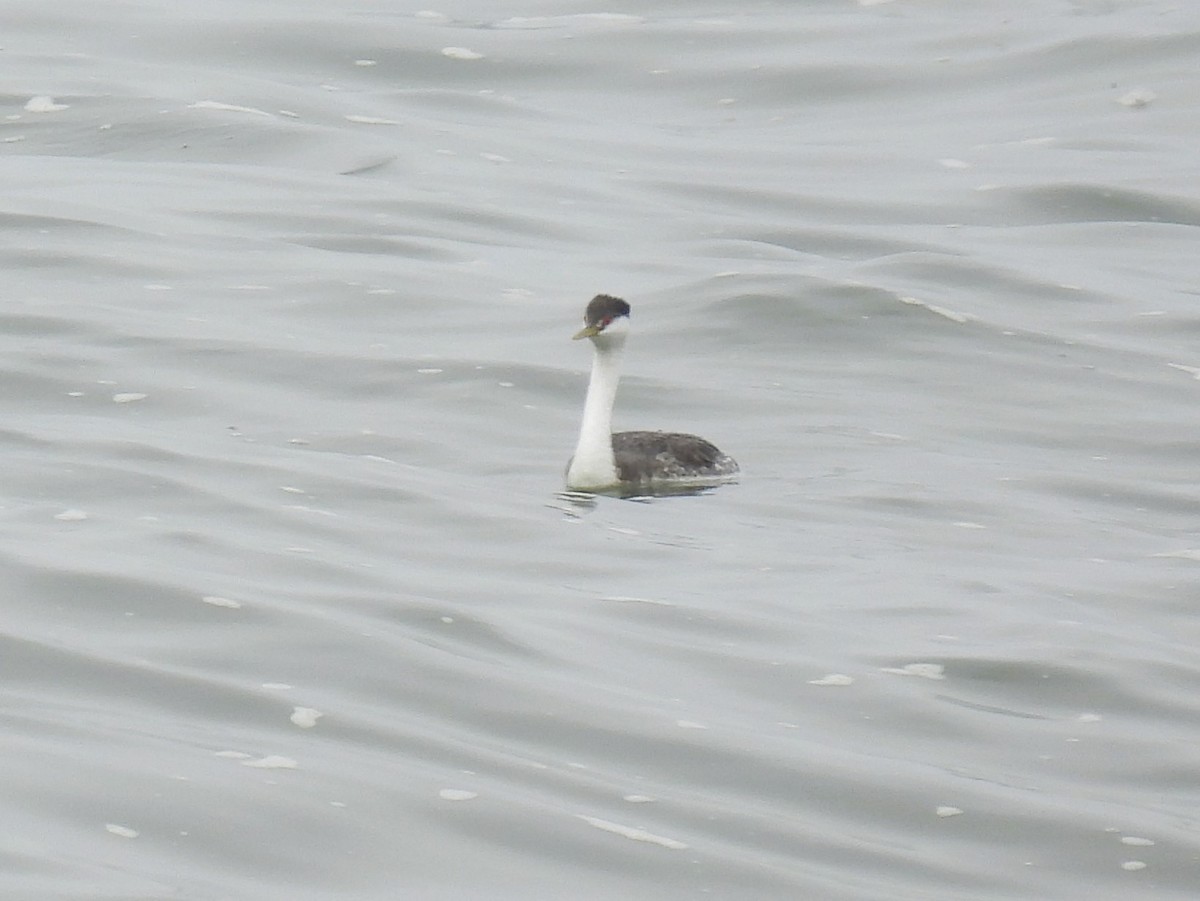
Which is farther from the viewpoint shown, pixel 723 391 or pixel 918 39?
pixel 918 39

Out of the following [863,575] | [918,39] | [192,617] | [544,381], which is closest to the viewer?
[192,617]

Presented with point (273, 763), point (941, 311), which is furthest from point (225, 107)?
point (273, 763)

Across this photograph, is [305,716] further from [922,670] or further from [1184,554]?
[1184,554]

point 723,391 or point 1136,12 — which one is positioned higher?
point 1136,12

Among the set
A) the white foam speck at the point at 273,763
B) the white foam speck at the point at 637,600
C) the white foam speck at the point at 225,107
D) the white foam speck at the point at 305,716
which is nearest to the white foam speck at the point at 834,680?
the white foam speck at the point at 637,600

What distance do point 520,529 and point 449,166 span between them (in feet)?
40.8

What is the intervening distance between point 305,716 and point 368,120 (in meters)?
17.9

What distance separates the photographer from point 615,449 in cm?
1273

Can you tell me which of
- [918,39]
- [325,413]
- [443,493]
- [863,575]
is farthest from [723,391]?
[918,39]

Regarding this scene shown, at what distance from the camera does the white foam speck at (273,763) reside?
7305mm

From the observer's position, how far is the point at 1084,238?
21.0 meters

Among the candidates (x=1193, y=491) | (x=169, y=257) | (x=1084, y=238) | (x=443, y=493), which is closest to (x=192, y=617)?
(x=443, y=493)

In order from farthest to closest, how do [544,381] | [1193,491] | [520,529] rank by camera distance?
1. [544,381]
2. [1193,491]
3. [520,529]

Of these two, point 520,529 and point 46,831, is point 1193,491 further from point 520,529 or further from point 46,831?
point 46,831
